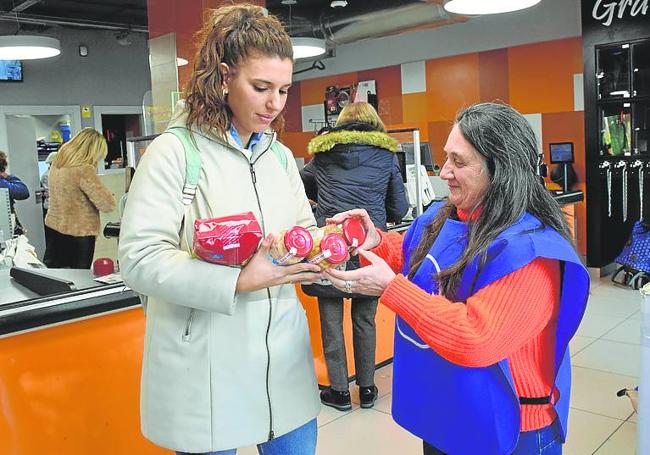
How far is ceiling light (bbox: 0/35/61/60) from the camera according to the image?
613 centimetres

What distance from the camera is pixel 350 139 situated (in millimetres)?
3455

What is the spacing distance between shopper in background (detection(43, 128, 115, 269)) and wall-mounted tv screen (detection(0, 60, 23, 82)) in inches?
193

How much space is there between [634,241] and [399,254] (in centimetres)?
532

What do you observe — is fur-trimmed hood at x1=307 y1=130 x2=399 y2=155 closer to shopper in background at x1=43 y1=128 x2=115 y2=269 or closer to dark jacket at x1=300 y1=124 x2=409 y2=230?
dark jacket at x1=300 y1=124 x2=409 y2=230

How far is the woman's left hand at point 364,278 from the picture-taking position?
56.7 inches

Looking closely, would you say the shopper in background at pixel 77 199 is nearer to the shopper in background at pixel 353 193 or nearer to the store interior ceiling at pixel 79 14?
the shopper in background at pixel 353 193

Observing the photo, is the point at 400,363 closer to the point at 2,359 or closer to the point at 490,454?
the point at 490,454

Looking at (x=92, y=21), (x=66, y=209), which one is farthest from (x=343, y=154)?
(x=92, y=21)

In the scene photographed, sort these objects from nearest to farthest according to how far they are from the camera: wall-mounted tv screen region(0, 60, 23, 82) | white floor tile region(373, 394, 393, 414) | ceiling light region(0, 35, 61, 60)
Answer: white floor tile region(373, 394, 393, 414) → ceiling light region(0, 35, 61, 60) → wall-mounted tv screen region(0, 60, 23, 82)

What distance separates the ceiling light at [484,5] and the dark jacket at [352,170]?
4.40 feet

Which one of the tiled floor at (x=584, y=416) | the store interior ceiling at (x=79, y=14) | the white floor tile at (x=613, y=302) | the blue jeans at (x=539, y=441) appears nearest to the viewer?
the blue jeans at (x=539, y=441)

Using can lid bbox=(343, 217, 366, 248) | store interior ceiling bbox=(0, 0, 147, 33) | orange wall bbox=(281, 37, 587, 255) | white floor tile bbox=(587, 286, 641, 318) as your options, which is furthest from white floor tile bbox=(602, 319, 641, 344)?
store interior ceiling bbox=(0, 0, 147, 33)

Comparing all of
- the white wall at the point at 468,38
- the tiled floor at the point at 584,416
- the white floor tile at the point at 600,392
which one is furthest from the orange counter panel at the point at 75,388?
the white wall at the point at 468,38

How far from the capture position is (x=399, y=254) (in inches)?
72.7
